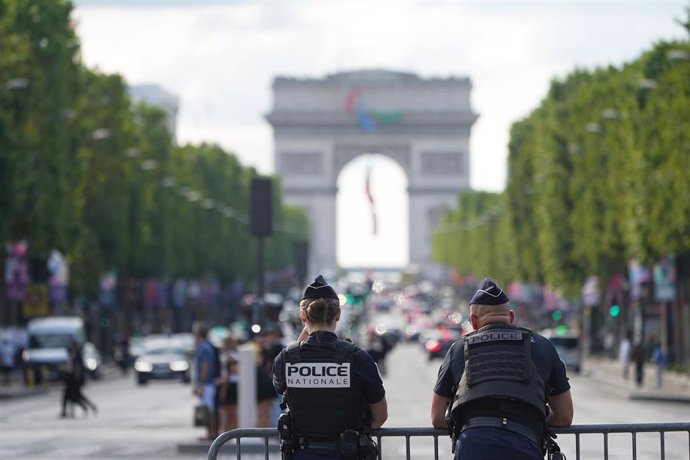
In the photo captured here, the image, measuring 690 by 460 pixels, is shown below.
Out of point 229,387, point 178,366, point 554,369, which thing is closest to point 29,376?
point 178,366

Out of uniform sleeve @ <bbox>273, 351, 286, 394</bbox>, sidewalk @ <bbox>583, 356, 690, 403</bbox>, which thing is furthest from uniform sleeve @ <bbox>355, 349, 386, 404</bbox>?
sidewalk @ <bbox>583, 356, 690, 403</bbox>

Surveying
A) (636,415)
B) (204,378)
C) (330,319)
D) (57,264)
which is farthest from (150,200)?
(330,319)

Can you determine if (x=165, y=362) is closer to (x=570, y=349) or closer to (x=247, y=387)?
(x=570, y=349)

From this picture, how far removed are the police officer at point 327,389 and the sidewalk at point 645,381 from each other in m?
36.1

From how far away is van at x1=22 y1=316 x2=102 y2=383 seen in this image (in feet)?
210

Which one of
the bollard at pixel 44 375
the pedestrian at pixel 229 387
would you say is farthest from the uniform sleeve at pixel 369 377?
the bollard at pixel 44 375

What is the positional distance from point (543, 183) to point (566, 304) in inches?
714

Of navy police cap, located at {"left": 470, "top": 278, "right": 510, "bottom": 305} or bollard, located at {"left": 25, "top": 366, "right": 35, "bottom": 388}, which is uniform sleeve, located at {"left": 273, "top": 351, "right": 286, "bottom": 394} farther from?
bollard, located at {"left": 25, "top": 366, "right": 35, "bottom": 388}

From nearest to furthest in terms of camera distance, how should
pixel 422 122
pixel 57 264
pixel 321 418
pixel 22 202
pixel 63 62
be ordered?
1. pixel 321 418
2. pixel 22 202
3. pixel 63 62
4. pixel 57 264
5. pixel 422 122

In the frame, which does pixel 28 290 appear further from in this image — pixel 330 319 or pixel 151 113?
pixel 330 319

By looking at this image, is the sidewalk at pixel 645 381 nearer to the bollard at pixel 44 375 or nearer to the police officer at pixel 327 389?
the bollard at pixel 44 375

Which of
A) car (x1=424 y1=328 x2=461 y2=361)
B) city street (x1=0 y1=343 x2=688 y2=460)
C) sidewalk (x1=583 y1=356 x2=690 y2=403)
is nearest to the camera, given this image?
city street (x1=0 y1=343 x2=688 y2=460)

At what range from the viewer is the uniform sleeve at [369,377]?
38.6 ft

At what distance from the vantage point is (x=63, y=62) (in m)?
67.4
